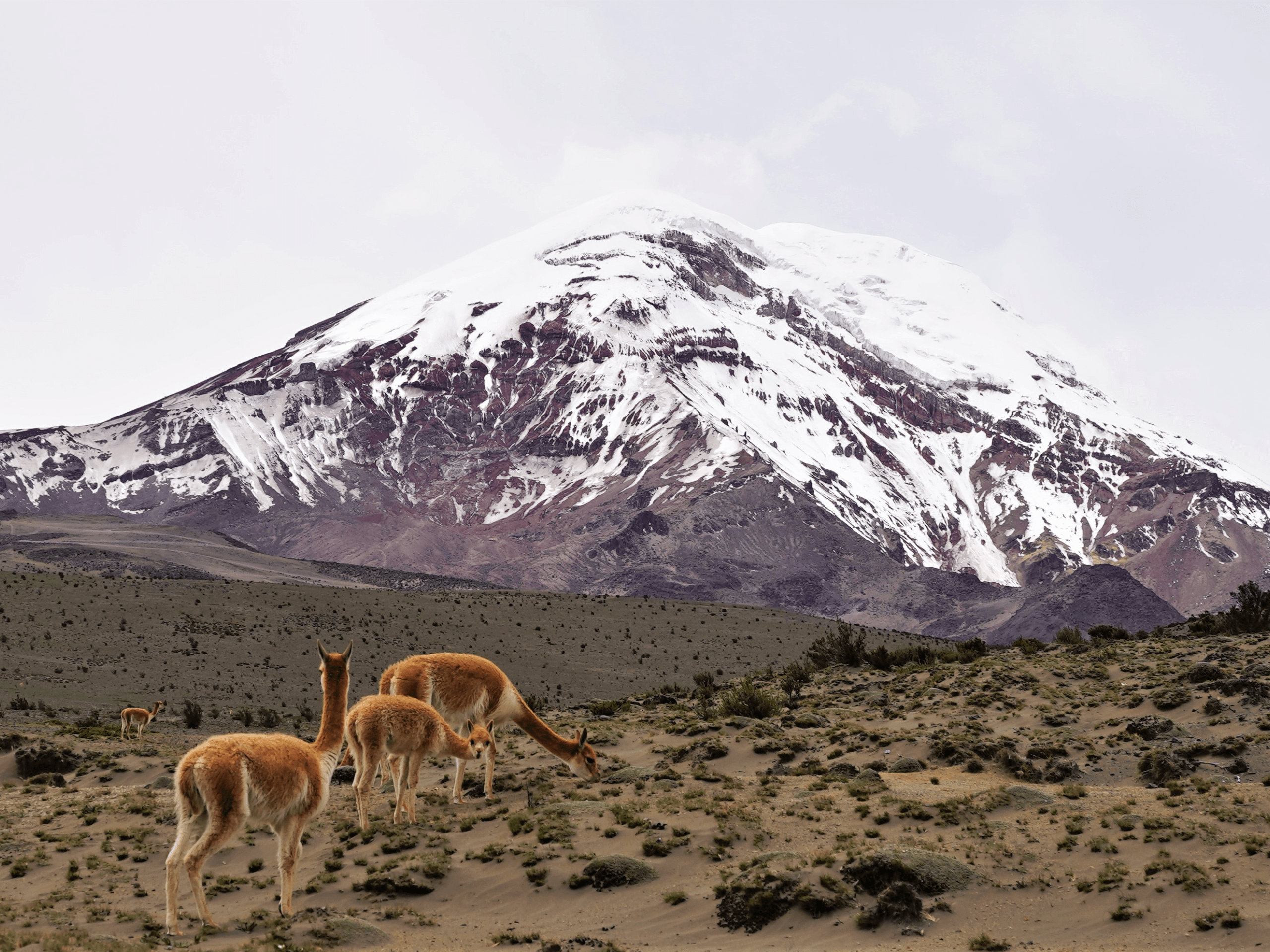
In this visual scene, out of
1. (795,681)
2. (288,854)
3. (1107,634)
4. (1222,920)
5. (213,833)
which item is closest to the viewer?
(213,833)

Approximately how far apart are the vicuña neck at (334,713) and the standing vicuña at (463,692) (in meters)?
2.79

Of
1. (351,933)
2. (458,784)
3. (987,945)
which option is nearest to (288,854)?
(351,933)

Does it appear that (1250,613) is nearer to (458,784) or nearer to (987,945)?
(987,945)

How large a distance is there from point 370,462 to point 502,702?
18852 centimetres

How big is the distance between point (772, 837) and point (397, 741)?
4620 mm

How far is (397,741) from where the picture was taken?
40.1ft

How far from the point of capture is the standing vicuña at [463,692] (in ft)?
44.9

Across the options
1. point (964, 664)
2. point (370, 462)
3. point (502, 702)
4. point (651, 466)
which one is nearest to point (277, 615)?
point (964, 664)

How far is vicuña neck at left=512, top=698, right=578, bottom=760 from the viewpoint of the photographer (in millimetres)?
14727

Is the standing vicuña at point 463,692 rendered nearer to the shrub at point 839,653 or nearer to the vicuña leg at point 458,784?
the vicuña leg at point 458,784

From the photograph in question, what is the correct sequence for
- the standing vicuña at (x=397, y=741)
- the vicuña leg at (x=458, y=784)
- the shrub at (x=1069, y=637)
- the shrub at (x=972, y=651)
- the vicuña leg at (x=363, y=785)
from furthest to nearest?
the shrub at (x=1069, y=637)
the shrub at (x=972, y=651)
the vicuña leg at (x=458, y=784)
the vicuña leg at (x=363, y=785)
the standing vicuña at (x=397, y=741)

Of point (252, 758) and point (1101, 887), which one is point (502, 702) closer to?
point (252, 758)

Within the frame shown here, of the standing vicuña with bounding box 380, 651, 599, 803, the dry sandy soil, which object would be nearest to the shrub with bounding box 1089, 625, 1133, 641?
the dry sandy soil

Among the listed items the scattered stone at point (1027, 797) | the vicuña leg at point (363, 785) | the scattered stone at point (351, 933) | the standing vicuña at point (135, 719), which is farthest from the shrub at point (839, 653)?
the scattered stone at point (351, 933)
